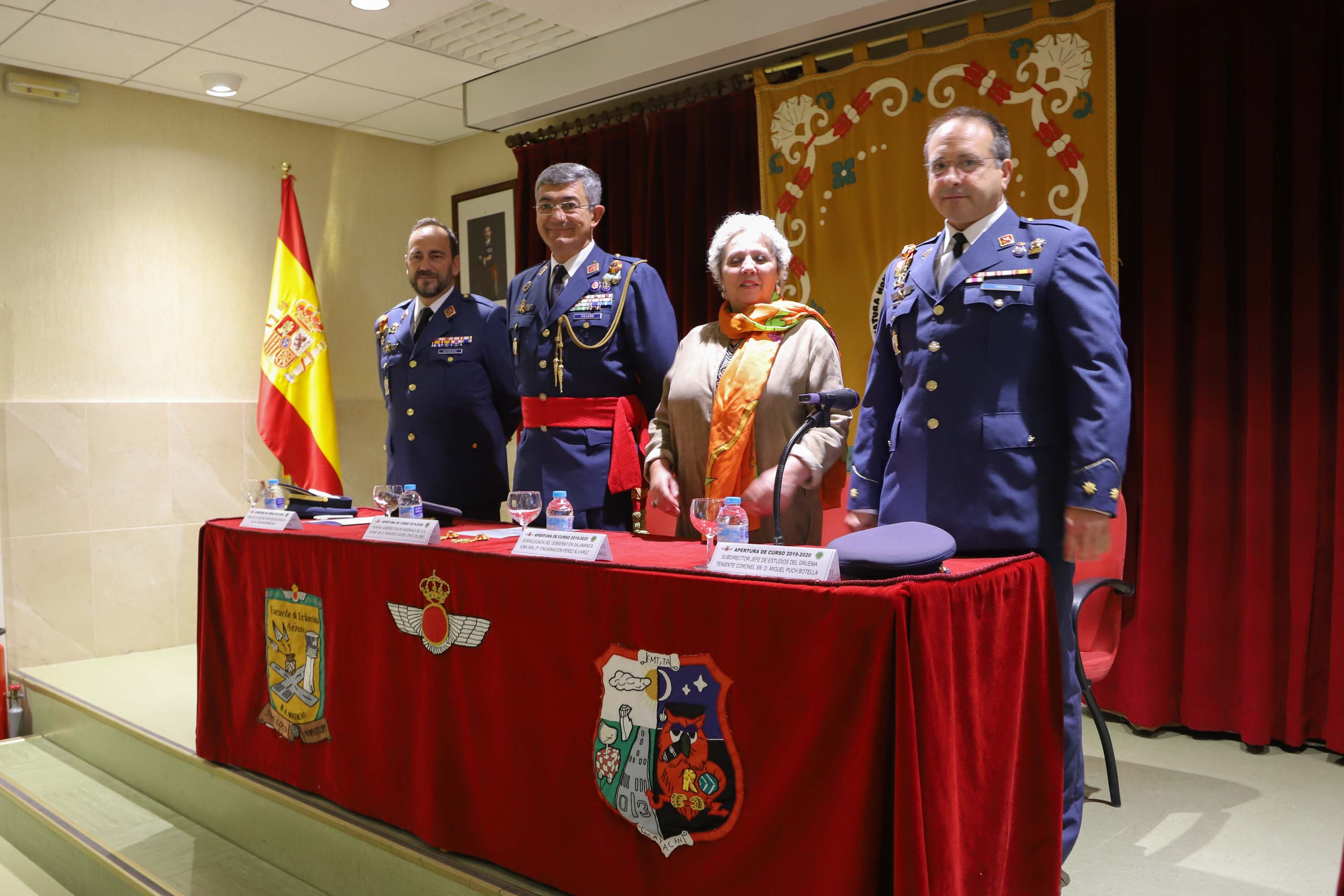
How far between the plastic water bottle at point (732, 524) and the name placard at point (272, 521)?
4.28 ft

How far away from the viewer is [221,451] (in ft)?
16.2

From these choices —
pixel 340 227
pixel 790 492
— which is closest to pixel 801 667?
pixel 790 492

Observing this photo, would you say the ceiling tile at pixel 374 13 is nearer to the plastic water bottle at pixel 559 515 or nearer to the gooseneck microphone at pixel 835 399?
the plastic water bottle at pixel 559 515

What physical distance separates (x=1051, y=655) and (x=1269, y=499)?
68.5 inches

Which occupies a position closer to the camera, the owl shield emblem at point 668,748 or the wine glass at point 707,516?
the owl shield emblem at point 668,748

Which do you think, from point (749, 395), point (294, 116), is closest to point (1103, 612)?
point (749, 395)

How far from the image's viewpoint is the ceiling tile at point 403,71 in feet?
14.0

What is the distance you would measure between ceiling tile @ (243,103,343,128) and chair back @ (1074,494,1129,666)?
4.35m

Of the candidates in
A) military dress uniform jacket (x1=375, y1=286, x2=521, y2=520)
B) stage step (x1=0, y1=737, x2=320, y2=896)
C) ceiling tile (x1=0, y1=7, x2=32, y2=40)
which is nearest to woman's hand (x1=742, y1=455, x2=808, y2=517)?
military dress uniform jacket (x1=375, y1=286, x2=521, y2=520)

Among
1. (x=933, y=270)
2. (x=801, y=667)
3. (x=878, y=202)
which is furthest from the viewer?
(x=878, y=202)

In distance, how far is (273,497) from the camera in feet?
9.27

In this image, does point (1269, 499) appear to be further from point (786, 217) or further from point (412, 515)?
point (412, 515)

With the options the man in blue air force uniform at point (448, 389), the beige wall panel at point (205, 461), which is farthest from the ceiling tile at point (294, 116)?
the man in blue air force uniform at point (448, 389)

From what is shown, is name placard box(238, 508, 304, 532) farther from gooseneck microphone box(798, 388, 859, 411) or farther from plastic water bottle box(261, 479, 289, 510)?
gooseneck microphone box(798, 388, 859, 411)
